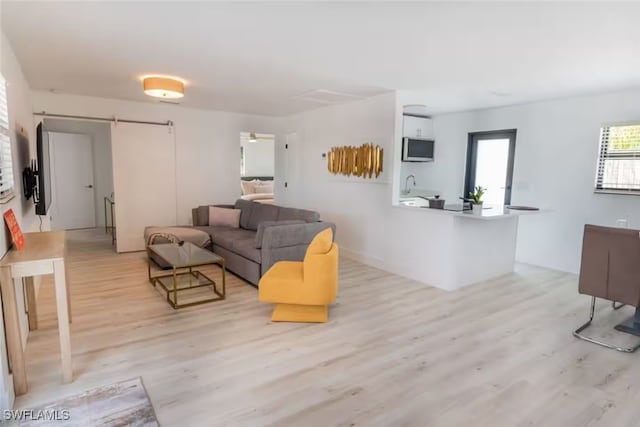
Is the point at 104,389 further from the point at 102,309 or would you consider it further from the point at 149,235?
the point at 149,235

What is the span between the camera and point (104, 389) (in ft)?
7.57

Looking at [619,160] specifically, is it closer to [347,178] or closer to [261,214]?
A: [347,178]

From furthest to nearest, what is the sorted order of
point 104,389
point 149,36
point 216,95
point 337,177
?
point 337,177 → point 216,95 → point 149,36 → point 104,389

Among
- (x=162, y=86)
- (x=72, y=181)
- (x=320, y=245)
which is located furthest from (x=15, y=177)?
(x=72, y=181)

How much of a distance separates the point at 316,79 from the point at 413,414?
→ 11.1 ft

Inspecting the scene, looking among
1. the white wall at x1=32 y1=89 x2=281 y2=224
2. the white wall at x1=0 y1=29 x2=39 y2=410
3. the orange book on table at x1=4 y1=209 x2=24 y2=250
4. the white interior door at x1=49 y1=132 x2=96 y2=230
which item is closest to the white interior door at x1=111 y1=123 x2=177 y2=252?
the white wall at x1=32 y1=89 x2=281 y2=224

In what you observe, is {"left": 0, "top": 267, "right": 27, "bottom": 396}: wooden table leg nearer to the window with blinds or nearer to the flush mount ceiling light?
the flush mount ceiling light

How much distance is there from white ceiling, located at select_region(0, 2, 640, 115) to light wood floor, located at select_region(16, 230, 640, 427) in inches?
93.9

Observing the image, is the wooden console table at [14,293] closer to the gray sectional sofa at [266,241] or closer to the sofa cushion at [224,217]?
the gray sectional sofa at [266,241]

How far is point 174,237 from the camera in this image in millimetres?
4922

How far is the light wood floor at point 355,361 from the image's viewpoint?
215cm

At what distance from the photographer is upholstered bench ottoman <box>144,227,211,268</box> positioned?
4914mm

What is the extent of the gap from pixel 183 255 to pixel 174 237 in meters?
1.00

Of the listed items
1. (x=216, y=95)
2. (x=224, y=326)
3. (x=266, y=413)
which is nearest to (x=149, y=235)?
(x=216, y=95)
